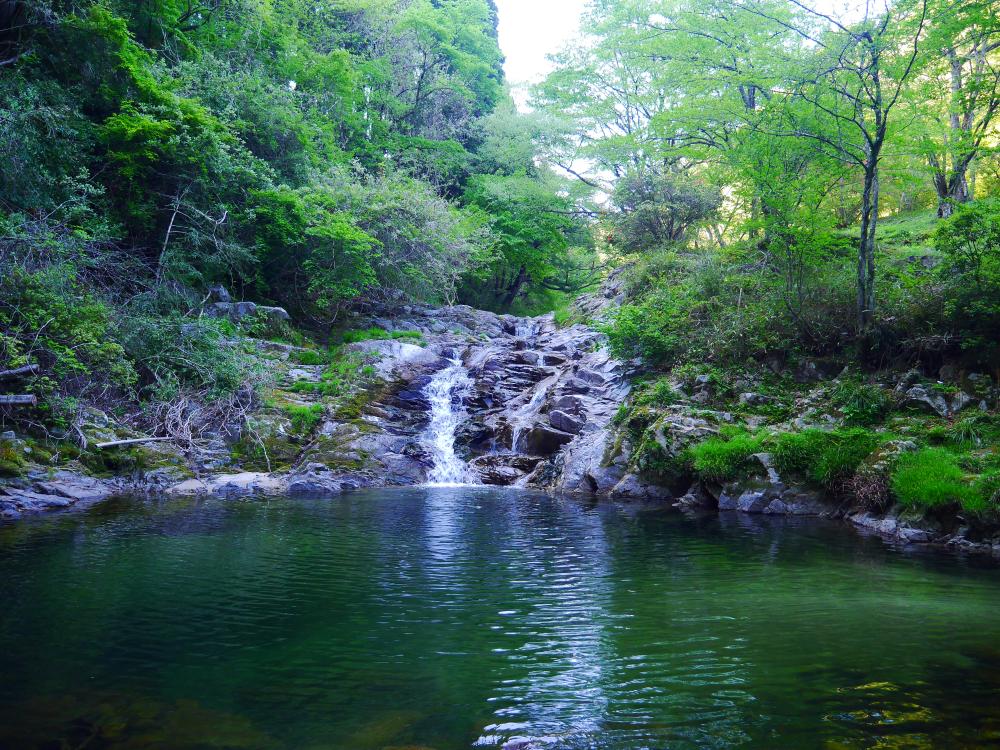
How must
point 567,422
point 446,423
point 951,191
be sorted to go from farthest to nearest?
point 446,423
point 951,191
point 567,422

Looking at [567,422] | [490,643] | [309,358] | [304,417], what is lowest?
[490,643]

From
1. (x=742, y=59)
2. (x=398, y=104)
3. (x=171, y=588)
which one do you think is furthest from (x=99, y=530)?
(x=398, y=104)

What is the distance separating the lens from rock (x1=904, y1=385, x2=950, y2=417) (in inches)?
429

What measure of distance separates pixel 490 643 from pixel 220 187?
18290 mm

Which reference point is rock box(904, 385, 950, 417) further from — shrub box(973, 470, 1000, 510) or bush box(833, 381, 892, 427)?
shrub box(973, 470, 1000, 510)

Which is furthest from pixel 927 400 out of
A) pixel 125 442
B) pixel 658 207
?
pixel 125 442

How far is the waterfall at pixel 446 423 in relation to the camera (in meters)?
16.8

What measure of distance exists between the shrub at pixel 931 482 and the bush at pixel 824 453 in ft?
2.90

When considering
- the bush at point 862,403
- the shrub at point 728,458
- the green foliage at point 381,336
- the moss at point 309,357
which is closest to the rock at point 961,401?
the bush at point 862,403

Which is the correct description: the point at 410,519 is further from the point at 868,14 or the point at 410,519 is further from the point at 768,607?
the point at 868,14

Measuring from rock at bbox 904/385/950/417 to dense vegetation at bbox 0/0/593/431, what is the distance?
15156 millimetres

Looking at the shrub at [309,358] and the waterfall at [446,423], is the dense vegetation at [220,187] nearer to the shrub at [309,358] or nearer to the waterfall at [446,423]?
the shrub at [309,358]

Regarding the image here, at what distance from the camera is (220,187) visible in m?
18.8

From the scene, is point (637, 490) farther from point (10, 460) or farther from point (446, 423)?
point (10, 460)
